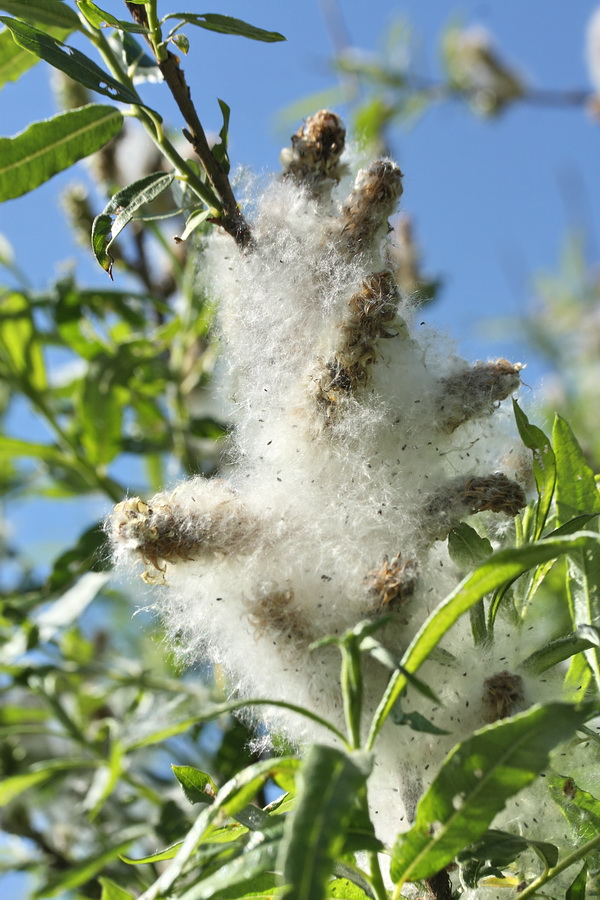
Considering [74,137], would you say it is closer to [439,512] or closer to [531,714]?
[439,512]

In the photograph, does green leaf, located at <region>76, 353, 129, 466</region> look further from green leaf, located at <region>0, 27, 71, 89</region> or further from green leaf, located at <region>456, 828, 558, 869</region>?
green leaf, located at <region>456, 828, 558, 869</region>

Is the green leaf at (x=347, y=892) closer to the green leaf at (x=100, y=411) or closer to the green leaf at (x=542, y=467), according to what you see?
the green leaf at (x=542, y=467)

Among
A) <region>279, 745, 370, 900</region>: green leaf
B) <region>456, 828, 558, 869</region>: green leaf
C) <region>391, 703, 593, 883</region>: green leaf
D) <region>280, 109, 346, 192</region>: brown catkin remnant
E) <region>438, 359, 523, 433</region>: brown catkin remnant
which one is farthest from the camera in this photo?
<region>280, 109, 346, 192</region>: brown catkin remnant

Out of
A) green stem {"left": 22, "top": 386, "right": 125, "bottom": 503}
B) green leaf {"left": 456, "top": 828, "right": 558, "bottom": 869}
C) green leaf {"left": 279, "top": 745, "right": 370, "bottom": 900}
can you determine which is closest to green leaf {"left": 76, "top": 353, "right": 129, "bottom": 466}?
green stem {"left": 22, "top": 386, "right": 125, "bottom": 503}

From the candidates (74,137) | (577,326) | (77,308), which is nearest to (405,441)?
(74,137)

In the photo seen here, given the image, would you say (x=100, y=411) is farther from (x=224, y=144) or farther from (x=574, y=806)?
(x=574, y=806)

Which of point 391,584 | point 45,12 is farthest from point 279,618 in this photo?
point 45,12
